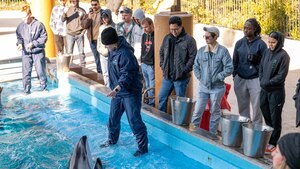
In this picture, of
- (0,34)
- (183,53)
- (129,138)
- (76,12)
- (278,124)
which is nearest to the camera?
(278,124)

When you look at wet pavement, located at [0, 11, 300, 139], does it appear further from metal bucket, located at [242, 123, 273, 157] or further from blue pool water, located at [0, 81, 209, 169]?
blue pool water, located at [0, 81, 209, 169]

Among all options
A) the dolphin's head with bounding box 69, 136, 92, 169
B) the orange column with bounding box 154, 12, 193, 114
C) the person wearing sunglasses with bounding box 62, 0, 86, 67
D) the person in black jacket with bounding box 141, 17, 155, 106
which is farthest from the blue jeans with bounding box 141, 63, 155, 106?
the person wearing sunglasses with bounding box 62, 0, 86, 67

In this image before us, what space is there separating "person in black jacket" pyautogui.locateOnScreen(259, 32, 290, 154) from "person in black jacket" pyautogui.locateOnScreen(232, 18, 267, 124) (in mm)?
297

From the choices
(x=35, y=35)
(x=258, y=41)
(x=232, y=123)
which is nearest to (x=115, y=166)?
(x=232, y=123)

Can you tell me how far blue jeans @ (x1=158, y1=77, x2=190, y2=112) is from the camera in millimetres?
→ 8766

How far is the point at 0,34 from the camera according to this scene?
21203mm

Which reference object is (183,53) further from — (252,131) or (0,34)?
(0,34)

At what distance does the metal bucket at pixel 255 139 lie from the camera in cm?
666

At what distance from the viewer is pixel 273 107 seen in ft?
24.6

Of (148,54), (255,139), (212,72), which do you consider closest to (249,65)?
(212,72)

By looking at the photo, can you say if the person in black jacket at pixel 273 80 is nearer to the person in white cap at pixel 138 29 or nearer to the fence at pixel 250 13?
the person in white cap at pixel 138 29

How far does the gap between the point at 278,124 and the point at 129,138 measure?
260cm

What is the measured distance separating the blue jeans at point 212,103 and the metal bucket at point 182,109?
5.4 inches

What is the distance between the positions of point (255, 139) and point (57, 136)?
3.90 meters
